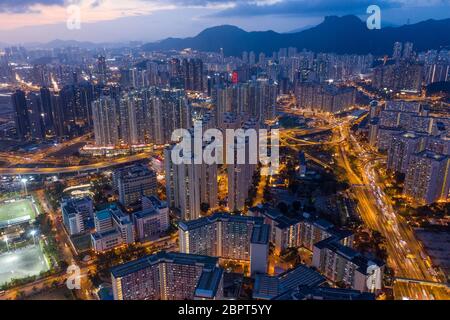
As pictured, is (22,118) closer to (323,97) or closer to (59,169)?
(59,169)

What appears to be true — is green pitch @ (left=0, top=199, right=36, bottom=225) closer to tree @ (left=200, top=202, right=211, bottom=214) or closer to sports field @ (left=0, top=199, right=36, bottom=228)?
sports field @ (left=0, top=199, right=36, bottom=228)

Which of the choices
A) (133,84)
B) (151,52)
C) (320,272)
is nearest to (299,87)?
(133,84)

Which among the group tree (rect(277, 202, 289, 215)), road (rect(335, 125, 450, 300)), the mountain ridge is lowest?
road (rect(335, 125, 450, 300))

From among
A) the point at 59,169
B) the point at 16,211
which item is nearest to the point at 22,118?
the point at 59,169

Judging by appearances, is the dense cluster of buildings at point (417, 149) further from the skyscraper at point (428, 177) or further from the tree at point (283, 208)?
the tree at point (283, 208)

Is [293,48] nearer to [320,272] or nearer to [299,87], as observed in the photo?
[299,87]

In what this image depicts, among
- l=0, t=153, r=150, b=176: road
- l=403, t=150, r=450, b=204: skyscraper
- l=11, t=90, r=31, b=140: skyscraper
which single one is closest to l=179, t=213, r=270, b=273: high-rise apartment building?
l=403, t=150, r=450, b=204: skyscraper

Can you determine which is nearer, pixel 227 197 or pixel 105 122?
pixel 227 197
